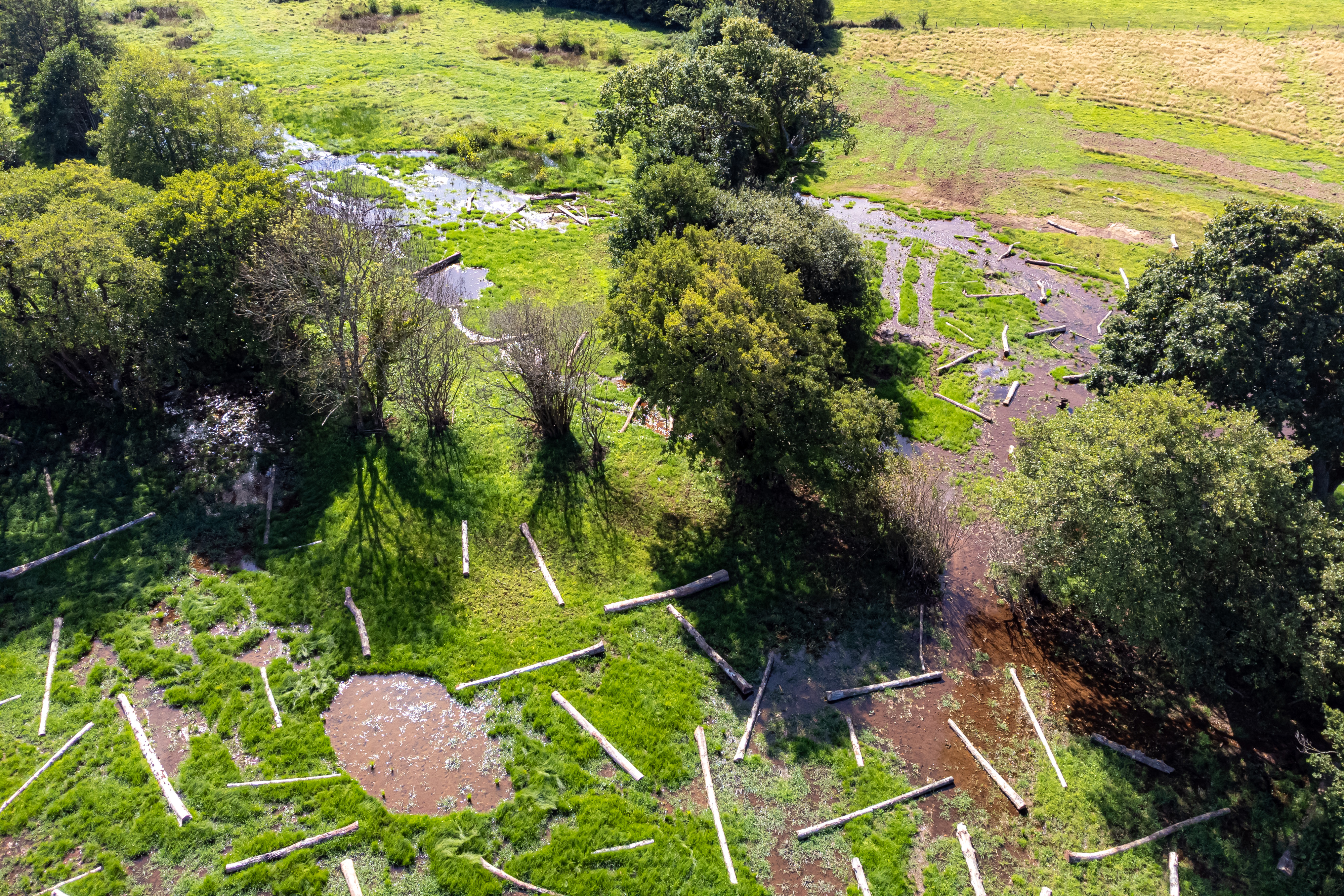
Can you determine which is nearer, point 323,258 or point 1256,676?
point 1256,676

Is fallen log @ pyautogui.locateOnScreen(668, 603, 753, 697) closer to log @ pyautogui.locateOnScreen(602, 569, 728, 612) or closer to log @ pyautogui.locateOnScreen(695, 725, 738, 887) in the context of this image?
log @ pyautogui.locateOnScreen(602, 569, 728, 612)

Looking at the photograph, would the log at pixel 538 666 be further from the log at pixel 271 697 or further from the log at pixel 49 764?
the log at pixel 49 764

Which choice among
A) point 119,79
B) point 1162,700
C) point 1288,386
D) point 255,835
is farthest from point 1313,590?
point 119,79

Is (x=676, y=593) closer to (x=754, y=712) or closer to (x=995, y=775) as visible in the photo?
(x=754, y=712)

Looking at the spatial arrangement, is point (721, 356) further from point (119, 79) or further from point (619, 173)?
point (119, 79)

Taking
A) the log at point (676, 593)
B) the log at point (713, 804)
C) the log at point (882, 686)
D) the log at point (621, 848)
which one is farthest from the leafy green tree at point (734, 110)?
the log at point (621, 848)
